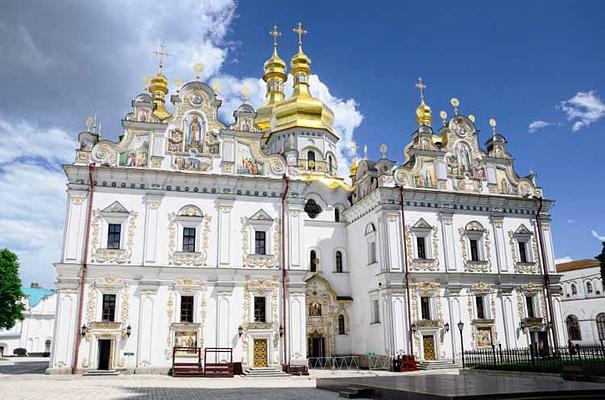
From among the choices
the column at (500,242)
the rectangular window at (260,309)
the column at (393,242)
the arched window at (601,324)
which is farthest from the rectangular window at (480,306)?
the arched window at (601,324)

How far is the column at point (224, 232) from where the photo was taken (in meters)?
24.8

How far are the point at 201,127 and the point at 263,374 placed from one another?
12093 millimetres

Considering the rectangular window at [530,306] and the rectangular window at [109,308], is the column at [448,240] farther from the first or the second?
the rectangular window at [109,308]

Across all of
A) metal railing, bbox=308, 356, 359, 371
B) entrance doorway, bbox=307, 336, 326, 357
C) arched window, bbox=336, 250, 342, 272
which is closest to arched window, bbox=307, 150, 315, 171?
arched window, bbox=336, 250, 342, 272

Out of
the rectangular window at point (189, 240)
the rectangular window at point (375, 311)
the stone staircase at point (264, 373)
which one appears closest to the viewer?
the stone staircase at point (264, 373)

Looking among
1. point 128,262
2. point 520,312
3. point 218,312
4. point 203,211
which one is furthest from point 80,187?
point 520,312

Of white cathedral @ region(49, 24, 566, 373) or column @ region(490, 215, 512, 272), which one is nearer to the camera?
white cathedral @ region(49, 24, 566, 373)

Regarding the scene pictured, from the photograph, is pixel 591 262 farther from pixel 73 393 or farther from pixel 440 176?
pixel 73 393

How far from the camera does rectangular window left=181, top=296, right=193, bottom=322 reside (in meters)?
23.9

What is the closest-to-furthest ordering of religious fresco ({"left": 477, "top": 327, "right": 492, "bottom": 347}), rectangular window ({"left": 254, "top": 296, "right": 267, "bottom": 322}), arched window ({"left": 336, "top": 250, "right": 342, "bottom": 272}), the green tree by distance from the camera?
1. rectangular window ({"left": 254, "top": 296, "right": 267, "bottom": 322})
2. religious fresco ({"left": 477, "top": 327, "right": 492, "bottom": 347})
3. arched window ({"left": 336, "top": 250, "right": 342, "bottom": 272})
4. the green tree

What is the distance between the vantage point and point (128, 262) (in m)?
23.7

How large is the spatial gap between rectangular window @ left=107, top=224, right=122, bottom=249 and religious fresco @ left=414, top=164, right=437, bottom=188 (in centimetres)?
1546

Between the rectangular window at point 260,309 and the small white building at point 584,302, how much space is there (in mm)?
31439

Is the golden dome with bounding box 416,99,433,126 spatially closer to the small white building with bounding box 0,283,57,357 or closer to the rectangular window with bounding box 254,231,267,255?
the rectangular window with bounding box 254,231,267,255
